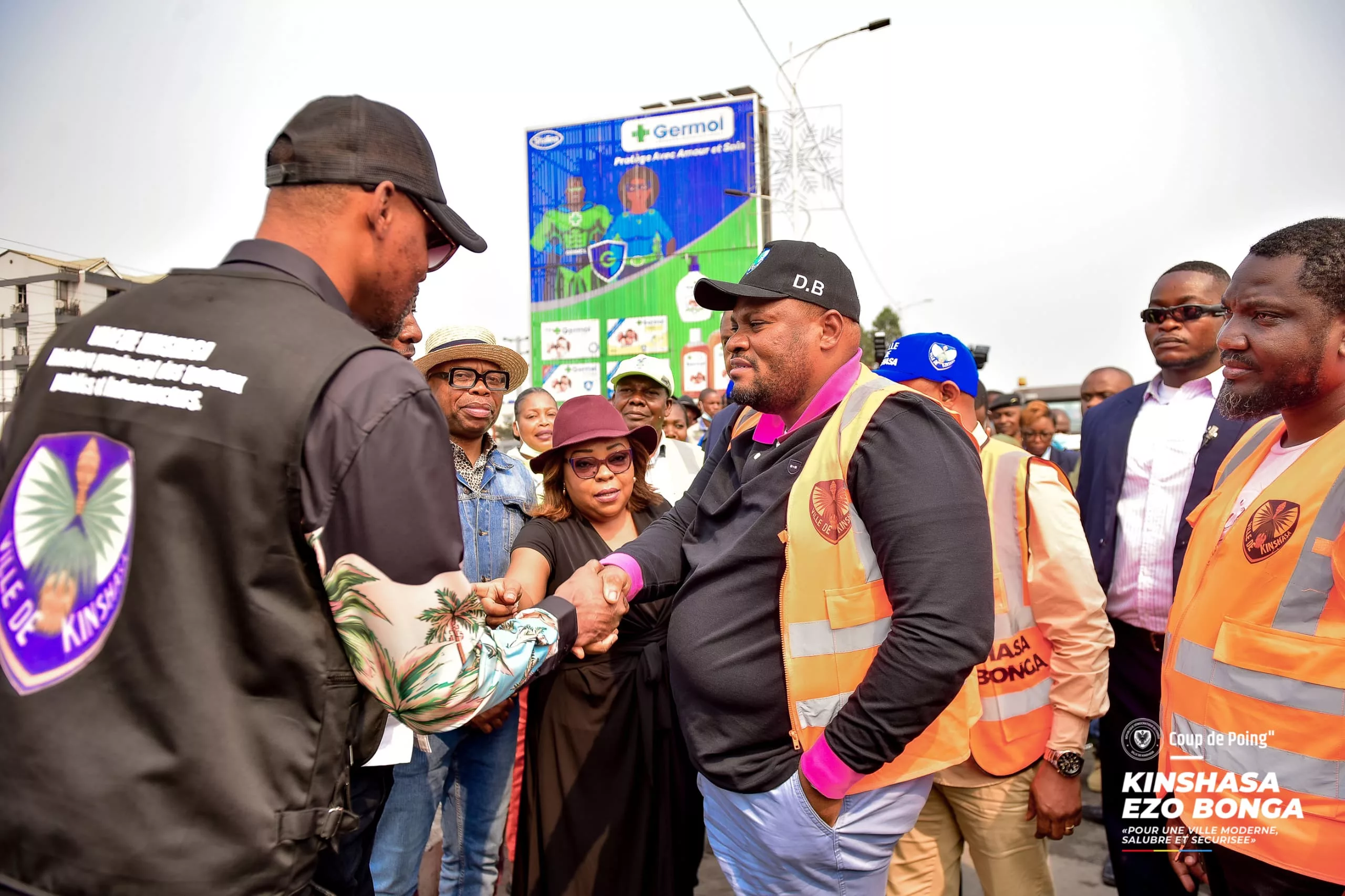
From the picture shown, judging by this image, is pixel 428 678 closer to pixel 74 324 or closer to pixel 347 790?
pixel 347 790

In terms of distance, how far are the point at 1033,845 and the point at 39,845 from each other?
9.14 ft

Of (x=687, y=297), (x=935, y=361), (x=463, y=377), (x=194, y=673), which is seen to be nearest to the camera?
(x=194, y=673)

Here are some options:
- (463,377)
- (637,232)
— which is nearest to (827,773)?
(463,377)

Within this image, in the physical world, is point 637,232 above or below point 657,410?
above

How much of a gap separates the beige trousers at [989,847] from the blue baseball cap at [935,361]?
56.2 inches

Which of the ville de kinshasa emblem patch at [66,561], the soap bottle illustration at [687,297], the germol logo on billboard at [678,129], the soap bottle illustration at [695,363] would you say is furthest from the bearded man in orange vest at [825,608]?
the germol logo on billboard at [678,129]

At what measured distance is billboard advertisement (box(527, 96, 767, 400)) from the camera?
104ft

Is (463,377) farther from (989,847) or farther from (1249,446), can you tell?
(1249,446)

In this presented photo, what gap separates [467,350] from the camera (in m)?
4.06

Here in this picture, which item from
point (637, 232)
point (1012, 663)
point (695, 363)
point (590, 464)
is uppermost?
point (637, 232)

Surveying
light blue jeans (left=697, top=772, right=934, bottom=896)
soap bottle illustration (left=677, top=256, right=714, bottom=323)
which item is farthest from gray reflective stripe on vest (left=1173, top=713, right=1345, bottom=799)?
soap bottle illustration (left=677, top=256, right=714, bottom=323)

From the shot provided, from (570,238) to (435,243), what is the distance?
110 ft

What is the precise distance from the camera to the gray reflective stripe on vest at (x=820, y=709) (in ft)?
6.94

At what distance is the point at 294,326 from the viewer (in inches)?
58.8
